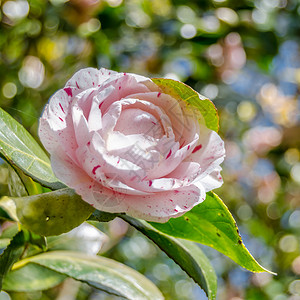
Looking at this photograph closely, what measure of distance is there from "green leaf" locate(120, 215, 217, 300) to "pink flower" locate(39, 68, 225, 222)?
9cm

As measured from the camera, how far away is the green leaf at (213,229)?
1.69ft

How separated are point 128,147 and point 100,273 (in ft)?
0.81

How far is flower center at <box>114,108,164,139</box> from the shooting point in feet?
1.52

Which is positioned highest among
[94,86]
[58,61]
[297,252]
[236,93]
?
[94,86]

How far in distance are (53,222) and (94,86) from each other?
0.15 m

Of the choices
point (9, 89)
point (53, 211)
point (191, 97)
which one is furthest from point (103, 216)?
point (9, 89)

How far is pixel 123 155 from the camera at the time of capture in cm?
43

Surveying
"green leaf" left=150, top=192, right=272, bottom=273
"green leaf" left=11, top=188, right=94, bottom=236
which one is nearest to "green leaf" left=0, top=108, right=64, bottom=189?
"green leaf" left=11, top=188, right=94, bottom=236

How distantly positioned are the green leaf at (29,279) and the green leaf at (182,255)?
0.23 m

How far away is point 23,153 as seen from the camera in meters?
0.51

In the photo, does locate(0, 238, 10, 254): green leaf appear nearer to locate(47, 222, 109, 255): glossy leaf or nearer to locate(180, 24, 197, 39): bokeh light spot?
locate(47, 222, 109, 255): glossy leaf

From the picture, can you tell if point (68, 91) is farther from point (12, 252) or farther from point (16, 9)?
point (16, 9)

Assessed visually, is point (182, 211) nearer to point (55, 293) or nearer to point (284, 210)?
point (55, 293)

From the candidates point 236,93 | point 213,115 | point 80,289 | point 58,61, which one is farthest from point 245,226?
point 213,115
